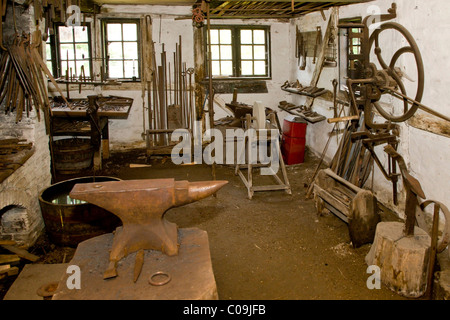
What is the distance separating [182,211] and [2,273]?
95.5 inches

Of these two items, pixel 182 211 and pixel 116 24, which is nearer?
pixel 182 211

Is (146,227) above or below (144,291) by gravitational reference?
above

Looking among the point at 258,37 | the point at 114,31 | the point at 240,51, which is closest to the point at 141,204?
the point at 114,31

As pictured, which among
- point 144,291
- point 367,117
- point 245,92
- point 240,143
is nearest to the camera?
point 144,291

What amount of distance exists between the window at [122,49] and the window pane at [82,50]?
0.38m

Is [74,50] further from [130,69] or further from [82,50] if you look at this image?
[130,69]

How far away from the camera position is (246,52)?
9.46 m

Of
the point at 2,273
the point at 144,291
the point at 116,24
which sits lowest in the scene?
the point at 2,273

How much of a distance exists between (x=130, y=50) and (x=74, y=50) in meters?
1.13

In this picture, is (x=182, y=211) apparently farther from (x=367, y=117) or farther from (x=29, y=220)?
(x=367, y=117)

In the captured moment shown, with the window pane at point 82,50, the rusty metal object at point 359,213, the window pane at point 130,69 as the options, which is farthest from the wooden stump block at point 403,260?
the window pane at point 82,50

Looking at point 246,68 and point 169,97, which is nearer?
point 169,97

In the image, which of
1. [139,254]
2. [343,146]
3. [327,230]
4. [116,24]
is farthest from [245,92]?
[139,254]

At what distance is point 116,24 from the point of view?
28.9 feet
